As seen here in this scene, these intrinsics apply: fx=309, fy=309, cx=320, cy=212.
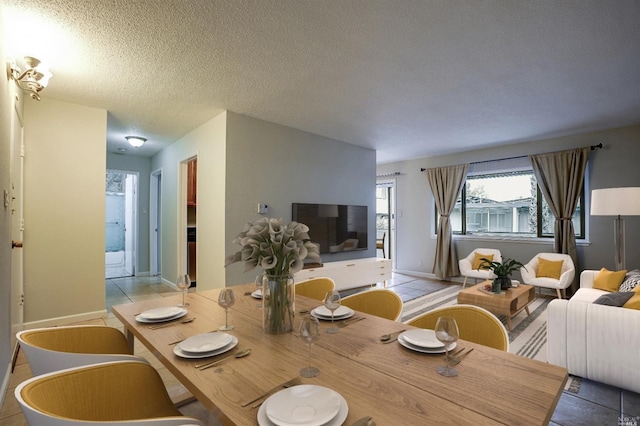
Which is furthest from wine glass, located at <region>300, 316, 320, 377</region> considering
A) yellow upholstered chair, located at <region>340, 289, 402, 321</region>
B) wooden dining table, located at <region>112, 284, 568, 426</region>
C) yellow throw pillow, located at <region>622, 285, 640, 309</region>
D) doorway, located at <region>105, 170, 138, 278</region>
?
doorway, located at <region>105, 170, 138, 278</region>

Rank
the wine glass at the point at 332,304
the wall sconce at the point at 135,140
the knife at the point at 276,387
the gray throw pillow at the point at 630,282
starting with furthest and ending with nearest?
1. the wall sconce at the point at 135,140
2. the gray throw pillow at the point at 630,282
3. the wine glass at the point at 332,304
4. the knife at the point at 276,387

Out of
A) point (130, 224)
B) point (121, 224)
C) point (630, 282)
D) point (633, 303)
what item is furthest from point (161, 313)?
point (121, 224)

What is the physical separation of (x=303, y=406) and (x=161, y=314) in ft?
3.42

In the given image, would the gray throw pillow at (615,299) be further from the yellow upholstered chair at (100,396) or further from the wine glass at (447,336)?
the yellow upholstered chair at (100,396)

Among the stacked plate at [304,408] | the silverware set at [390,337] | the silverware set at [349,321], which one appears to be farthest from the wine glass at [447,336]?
the silverware set at [349,321]

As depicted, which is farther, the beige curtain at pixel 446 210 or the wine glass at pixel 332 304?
the beige curtain at pixel 446 210

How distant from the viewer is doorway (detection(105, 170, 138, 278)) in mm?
6441

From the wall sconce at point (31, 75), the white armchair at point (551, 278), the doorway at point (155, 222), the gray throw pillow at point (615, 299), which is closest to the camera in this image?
the gray throw pillow at point (615, 299)

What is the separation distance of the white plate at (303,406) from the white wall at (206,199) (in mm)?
3127

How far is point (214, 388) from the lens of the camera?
0.92 meters

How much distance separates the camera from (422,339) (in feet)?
3.97

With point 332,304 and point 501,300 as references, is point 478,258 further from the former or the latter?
point 332,304

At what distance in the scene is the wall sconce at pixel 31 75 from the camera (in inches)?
93.5

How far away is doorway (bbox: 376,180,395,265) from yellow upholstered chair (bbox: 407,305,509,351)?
17.9 ft
